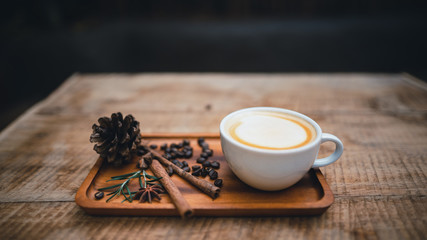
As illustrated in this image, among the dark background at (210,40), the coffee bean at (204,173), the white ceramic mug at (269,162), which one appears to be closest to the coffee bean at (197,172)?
the coffee bean at (204,173)

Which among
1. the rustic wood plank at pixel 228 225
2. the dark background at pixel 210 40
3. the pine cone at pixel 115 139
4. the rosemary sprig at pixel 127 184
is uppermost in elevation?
the pine cone at pixel 115 139

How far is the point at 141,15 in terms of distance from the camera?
4570 millimetres

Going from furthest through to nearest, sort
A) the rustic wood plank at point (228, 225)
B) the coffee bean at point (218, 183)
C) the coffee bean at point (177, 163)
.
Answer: the coffee bean at point (177, 163)
the coffee bean at point (218, 183)
the rustic wood plank at point (228, 225)

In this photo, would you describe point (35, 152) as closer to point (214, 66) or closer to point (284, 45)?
point (214, 66)

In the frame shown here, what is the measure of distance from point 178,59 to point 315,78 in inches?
85.6

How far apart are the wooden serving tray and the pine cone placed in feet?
0.16

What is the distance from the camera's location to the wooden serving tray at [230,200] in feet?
2.22

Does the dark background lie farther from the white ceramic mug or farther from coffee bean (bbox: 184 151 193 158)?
the white ceramic mug

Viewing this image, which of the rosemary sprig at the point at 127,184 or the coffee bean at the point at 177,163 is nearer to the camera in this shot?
the rosemary sprig at the point at 127,184

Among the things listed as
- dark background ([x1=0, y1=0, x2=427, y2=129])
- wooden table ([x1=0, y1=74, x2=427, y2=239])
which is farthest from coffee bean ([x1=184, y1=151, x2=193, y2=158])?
dark background ([x1=0, y1=0, x2=427, y2=129])

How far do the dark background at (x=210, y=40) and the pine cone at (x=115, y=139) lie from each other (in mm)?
2476

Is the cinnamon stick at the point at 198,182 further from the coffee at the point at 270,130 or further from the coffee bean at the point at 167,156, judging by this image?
the coffee at the point at 270,130

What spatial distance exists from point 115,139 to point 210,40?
10.0ft

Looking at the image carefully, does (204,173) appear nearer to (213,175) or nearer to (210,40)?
(213,175)
